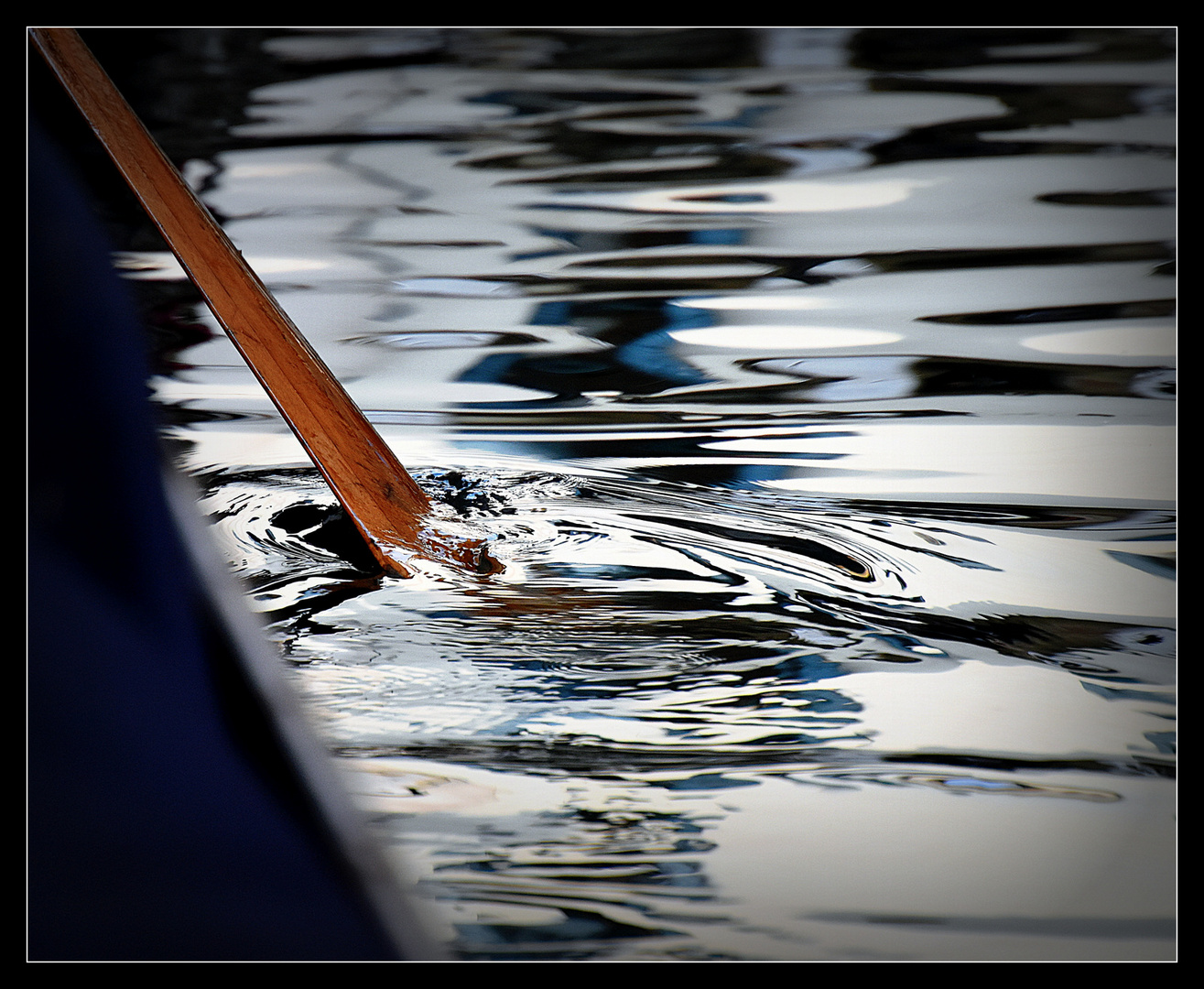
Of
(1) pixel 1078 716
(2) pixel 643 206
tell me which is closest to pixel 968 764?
(1) pixel 1078 716

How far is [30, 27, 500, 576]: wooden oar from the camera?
0.38 metres

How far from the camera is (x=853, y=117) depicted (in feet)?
1.51

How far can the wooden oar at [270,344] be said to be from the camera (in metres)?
0.38

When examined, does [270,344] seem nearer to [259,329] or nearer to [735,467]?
[259,329]

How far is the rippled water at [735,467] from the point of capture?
0.29 metres

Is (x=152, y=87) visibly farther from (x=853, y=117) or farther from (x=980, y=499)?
(x=980, y=499)

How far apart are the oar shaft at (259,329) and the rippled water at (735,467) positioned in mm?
19

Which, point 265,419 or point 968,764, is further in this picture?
point 265,419

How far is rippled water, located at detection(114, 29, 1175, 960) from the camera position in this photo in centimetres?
29

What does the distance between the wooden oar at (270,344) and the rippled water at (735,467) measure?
0.06 ft

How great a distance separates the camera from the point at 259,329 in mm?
425

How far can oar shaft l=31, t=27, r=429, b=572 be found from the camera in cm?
39

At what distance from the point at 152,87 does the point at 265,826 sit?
41 cm

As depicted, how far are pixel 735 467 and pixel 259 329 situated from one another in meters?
0.25
